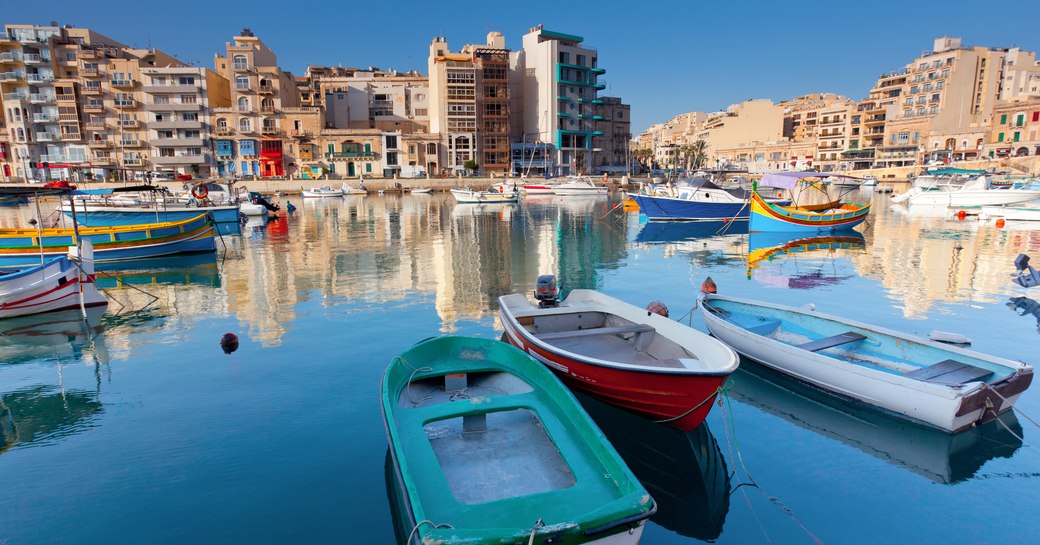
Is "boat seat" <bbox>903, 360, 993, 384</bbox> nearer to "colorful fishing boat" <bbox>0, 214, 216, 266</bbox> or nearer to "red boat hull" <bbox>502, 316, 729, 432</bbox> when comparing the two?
"red boat hull" <bbox>502, 316, 729, 432</bbox>

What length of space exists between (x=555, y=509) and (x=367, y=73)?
97.3m

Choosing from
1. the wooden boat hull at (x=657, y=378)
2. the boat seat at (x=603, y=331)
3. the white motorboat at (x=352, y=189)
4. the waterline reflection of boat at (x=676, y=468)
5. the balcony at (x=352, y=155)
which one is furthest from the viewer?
the balcony at (x=352, y=155)

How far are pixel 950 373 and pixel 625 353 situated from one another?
446cm

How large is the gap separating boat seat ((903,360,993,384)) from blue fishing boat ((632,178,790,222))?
28.2 meters

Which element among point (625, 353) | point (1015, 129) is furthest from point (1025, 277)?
point (1015, 129)

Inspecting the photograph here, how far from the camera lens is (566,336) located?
9.10 metres

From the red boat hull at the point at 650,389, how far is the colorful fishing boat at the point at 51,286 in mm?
13043

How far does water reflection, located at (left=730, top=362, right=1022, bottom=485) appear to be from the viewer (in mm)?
7051

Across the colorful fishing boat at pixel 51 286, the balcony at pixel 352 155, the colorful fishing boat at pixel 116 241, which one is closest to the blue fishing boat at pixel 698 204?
the colorful fishing boat at pixel 116 241

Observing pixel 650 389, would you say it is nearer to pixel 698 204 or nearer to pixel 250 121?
pixel 698 204

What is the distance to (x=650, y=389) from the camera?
705 centimetres

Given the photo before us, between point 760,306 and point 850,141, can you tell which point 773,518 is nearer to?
point 760,306

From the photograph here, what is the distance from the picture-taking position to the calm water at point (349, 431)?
19.6 feet

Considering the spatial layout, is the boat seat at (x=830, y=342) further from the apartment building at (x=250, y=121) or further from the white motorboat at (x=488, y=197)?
the apartment building at (x=250, y=121)
